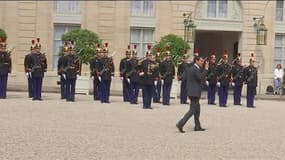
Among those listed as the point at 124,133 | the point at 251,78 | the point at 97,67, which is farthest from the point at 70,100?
the point at 124,133

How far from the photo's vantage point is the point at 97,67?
2003cm

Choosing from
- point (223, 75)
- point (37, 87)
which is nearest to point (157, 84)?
point (223, 75)

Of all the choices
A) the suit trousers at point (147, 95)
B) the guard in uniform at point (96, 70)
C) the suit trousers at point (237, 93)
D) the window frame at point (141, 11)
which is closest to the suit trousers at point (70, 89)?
the guard in uniform at point (96, 70)

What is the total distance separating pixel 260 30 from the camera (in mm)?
32750

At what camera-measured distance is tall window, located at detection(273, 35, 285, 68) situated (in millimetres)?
33625

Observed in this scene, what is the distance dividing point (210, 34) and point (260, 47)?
4.13m

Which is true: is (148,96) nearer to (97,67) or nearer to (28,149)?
(97,67)

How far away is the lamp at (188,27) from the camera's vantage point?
104 ft

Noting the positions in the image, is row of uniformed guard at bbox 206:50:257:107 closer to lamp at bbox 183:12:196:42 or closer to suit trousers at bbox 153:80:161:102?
suit trousers at bbox 153:80:161:102

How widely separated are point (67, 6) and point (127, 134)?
65.2 ft

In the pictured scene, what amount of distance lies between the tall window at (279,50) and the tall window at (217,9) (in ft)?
10.9

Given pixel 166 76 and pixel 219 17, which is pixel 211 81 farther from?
pixel 219 17

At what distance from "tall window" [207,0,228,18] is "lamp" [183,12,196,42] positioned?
1515 mm

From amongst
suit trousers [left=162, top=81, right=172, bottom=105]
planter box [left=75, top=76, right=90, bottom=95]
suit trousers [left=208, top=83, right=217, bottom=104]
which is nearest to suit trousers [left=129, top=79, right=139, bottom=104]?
suit trousers [left=162, top=81, right=172, bottom=105]
